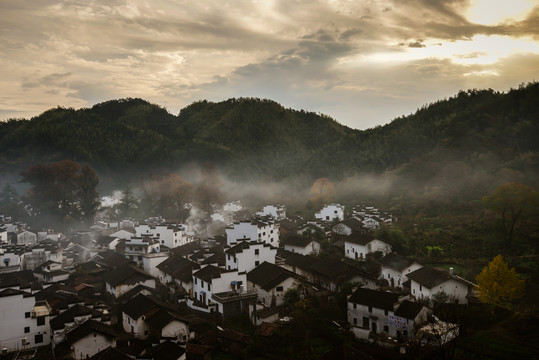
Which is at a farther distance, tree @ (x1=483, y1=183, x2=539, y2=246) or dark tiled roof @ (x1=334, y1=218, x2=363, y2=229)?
dark tiled roof @ (x1=334, y1=218, x2=363, y2=229)

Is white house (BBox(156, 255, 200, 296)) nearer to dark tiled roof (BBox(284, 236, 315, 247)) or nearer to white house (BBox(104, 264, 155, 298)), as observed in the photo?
white house (BBox(104, 264, 155, 298))

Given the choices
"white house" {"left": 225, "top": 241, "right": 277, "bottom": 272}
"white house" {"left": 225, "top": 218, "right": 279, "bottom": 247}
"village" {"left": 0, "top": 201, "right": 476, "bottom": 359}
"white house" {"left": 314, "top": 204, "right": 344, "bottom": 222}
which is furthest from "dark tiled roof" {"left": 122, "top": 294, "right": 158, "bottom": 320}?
"white house" {"left": 314, "top": 204, "right": 344, "bottom": 222}

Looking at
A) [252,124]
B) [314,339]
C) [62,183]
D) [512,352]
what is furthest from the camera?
[252,124]

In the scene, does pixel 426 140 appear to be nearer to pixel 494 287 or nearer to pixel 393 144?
pixel 393 144

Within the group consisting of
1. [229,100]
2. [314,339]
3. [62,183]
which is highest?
[229,100]

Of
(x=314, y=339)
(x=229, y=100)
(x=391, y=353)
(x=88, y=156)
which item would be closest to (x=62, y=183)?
(x=88, y=156)

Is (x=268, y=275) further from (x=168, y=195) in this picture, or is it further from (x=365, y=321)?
(x=168, y=195)

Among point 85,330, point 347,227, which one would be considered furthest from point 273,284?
point 347,227
